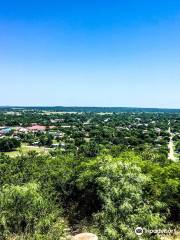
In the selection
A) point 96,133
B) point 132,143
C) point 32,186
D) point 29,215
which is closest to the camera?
point 29,215

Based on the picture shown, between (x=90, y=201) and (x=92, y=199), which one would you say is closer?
(x=92, y=199)

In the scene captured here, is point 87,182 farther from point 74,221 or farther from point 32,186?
point 32,186

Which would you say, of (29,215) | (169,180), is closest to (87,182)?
(169,180)

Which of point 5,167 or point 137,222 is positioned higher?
point 137,222

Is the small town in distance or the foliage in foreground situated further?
the small town in distance

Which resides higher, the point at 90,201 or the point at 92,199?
the point at 92,199

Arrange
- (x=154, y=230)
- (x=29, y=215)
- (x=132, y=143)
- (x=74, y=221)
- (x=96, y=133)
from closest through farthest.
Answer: (x=154, y=230) < (x=29, y=215) < (x=74, y=221) < (x=132, y=143) < (x=96, y=133)

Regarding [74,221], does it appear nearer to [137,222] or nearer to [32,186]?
[32,186]

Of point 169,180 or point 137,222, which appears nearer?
point 137,222

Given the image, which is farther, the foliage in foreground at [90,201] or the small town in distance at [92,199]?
the small town in distance at [92,199]
